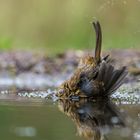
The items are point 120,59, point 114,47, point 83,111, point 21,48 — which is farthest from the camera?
point 21,48

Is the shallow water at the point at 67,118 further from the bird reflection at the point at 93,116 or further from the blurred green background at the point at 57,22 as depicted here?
the blurred green background at the point at 57,22

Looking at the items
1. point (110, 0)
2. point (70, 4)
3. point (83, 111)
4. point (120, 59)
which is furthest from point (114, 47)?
point (83, 111)

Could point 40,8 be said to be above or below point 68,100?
above

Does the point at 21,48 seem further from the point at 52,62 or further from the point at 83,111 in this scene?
the point at 83,111

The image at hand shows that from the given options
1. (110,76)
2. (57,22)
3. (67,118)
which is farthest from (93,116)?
(57,22)

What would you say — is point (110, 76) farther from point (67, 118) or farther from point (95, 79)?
point (67, 118)

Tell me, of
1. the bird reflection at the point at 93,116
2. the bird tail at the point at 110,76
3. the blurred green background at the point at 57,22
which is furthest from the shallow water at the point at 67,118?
the blurred green background at the point at 57,22

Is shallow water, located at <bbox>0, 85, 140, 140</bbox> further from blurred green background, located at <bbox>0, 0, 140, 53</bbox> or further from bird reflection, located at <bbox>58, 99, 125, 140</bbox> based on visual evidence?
blurred green background, located at <bbox>0, 0, 140, 53</bbox>

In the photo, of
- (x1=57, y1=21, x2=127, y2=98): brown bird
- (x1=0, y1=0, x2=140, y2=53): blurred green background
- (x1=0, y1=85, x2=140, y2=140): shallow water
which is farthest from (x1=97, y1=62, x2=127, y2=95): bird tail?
(x1=0, y1=0, x2=140, y2=53): blurred green background
